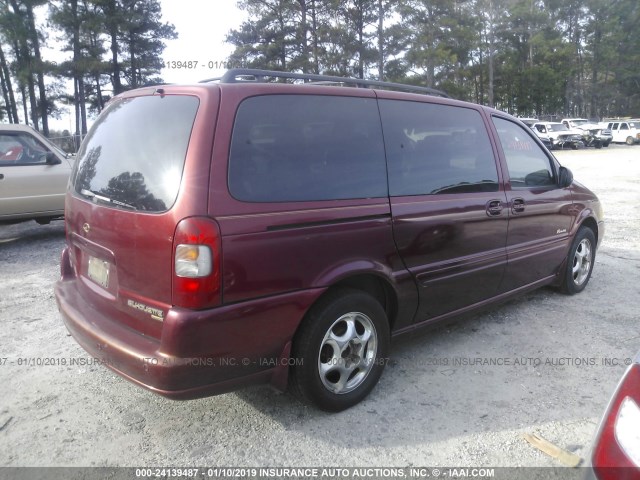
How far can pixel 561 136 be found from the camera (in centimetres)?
3256

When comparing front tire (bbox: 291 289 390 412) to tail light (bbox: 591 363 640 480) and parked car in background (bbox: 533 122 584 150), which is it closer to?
tail light (bbox: 591 363 640 480)

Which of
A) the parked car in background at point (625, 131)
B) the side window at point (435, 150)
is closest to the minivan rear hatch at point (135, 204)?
the side window at point (435, 150)

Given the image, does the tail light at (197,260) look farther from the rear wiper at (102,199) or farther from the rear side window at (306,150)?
the rear wiper at (102,199)

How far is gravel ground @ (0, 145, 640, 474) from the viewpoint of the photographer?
8.34ft

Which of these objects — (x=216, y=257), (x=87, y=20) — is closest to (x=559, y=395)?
(x=216, y=257)

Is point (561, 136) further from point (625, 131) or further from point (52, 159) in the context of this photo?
point (52, 159)

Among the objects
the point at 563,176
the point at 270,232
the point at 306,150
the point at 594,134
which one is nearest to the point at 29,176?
the point at 306,150

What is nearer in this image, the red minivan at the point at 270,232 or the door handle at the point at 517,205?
the red minivan at the point at 270,232

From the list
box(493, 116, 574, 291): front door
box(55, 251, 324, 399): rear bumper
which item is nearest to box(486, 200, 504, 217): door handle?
box(493, 116, 574, 291): front door

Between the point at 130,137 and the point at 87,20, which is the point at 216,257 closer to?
the point at 130,137

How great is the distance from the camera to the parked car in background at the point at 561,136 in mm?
32562

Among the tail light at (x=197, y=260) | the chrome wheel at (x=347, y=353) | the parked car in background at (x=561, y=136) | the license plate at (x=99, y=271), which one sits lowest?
the chrome wheel at (x=347, y=353)

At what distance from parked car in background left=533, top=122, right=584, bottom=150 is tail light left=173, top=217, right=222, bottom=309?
114ft

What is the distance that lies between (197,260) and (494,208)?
2358 mm
